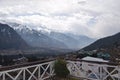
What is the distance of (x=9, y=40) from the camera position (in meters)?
143

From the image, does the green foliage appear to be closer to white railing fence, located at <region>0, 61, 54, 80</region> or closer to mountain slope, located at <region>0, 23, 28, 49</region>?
white railing fence, located at <region>0, 61, 54, 80</region>

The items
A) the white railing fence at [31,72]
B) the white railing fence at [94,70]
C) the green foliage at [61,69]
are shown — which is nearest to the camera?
the white railing fence at [31,72]

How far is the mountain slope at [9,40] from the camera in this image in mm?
133500

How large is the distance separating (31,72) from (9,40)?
139 metres

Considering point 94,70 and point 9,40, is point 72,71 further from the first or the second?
point 9,40

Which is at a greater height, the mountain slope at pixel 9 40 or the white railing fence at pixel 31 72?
the mountain slope at pixel 9 40

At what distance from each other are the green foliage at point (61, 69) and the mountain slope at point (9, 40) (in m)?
122

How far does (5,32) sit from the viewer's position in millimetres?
148750

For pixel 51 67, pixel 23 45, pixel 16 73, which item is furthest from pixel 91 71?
pixel 23 45

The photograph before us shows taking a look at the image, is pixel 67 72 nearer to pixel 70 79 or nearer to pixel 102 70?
pixel 70 79

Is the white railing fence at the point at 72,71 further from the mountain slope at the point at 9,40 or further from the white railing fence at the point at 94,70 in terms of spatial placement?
the mountain slope at the point at 9,40

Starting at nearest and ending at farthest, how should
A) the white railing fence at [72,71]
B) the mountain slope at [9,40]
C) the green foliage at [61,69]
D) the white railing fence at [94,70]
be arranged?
the white railing fence at [72,71] → the white railing fence at [94,70] → the green foliage at [61,69] → the mountain slope at [9,40]

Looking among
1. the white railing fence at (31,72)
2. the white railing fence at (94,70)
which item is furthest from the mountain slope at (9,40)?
the white railing fence at (31,72)

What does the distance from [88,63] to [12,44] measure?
137889 mm
